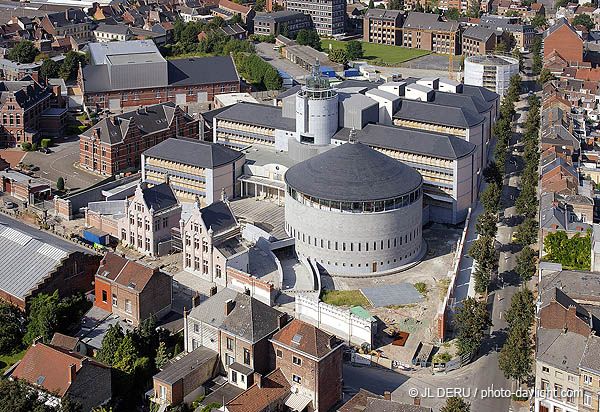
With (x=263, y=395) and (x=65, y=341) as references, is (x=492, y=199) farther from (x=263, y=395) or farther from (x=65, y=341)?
(x=65, y=341)

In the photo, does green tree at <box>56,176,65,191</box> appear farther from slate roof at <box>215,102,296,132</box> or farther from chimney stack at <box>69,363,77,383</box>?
chimney stack at <box>69,363,77,383</box>

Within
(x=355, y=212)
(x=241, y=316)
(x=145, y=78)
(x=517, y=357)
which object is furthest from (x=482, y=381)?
(x=145, y=78)

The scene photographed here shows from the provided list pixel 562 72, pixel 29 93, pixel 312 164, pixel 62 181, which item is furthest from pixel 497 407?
pixel 562 72

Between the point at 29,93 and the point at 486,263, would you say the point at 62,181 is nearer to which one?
the point at 29,93

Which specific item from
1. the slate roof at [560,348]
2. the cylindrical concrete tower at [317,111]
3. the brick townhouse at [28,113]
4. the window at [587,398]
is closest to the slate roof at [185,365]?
the slate roof at [560,348]

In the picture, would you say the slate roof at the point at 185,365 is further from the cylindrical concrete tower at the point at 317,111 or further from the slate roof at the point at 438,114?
the slate roof at the point at 438,114

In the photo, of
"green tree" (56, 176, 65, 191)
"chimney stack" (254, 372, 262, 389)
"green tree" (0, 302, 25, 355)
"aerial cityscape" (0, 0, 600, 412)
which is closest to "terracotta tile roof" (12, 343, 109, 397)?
"aerial cityscape" (0, 0, 600, 412)
